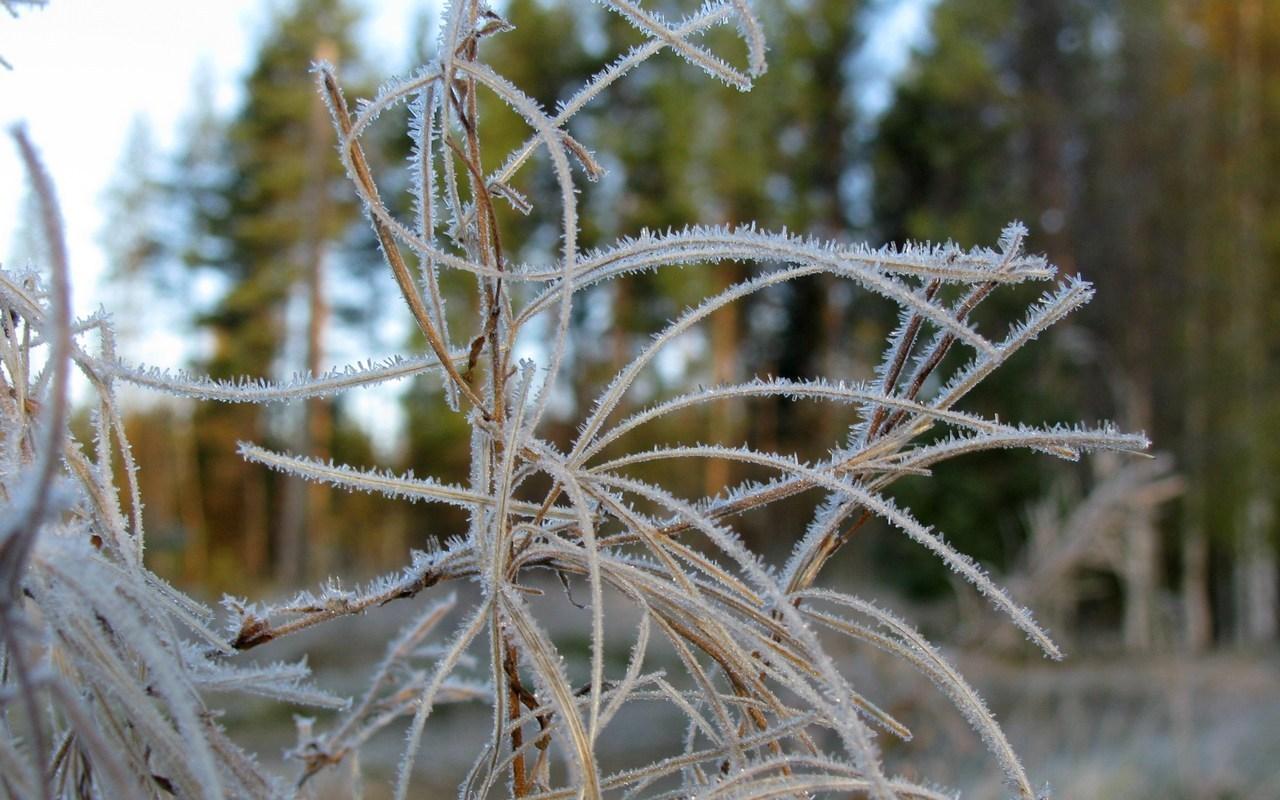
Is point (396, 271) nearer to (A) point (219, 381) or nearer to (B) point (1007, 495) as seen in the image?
(A) point (219, 381)

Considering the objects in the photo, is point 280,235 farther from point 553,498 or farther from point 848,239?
point 553,498

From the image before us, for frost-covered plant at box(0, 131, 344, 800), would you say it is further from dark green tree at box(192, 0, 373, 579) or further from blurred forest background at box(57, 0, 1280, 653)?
dark green tree at box(192, 0, 373, 579)

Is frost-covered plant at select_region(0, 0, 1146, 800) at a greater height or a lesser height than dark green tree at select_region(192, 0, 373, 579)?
lesser

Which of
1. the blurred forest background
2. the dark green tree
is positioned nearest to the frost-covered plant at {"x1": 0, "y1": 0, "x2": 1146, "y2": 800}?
the blurred forest background

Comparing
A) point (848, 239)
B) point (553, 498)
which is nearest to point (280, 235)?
point (848, 239)

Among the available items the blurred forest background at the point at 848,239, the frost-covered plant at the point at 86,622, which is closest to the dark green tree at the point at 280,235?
the blurred forest background at the point at 848,239

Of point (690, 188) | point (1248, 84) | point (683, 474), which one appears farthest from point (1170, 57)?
point (683, 474)
